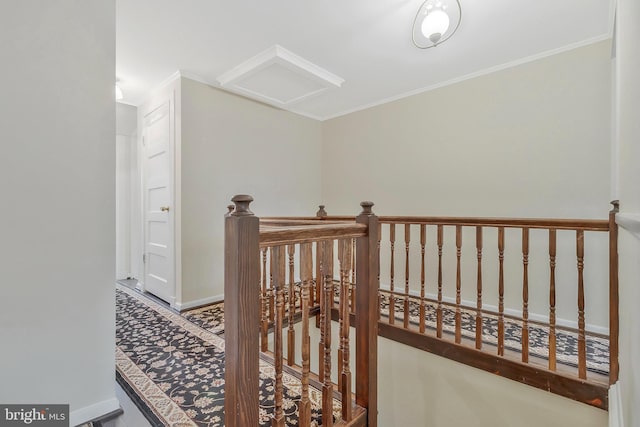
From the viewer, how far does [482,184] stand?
287 centimetres

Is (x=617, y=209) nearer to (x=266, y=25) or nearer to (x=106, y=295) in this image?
(x=266, y=25)

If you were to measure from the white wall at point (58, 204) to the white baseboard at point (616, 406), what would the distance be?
7.44ft

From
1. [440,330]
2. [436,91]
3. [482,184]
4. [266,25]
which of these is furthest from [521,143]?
[266,25]

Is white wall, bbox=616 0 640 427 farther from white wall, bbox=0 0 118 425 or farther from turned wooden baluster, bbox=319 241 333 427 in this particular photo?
white wall, bbox=0 0 118 425

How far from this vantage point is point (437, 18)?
1.83 meters

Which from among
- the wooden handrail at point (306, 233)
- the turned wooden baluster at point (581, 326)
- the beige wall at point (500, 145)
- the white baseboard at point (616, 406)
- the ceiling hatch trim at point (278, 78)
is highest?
the ceiling hatch trim at point (278, 78)

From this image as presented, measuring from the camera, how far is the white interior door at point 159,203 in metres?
2.96

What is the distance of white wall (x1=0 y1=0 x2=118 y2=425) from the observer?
1.19m

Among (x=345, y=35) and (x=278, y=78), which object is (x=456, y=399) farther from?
(x=278, y=78)

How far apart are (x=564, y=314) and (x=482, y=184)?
131 centimetres

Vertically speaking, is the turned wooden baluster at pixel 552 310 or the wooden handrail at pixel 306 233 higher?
the wooden handrail at pixel 306 233

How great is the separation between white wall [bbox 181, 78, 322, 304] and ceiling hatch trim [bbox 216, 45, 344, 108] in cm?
26

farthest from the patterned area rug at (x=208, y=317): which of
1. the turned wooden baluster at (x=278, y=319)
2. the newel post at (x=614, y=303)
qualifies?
the newel post at (x=614, y=303)

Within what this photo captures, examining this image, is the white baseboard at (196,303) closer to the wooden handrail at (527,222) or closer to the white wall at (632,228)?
the wooden handrail at (527,222)
